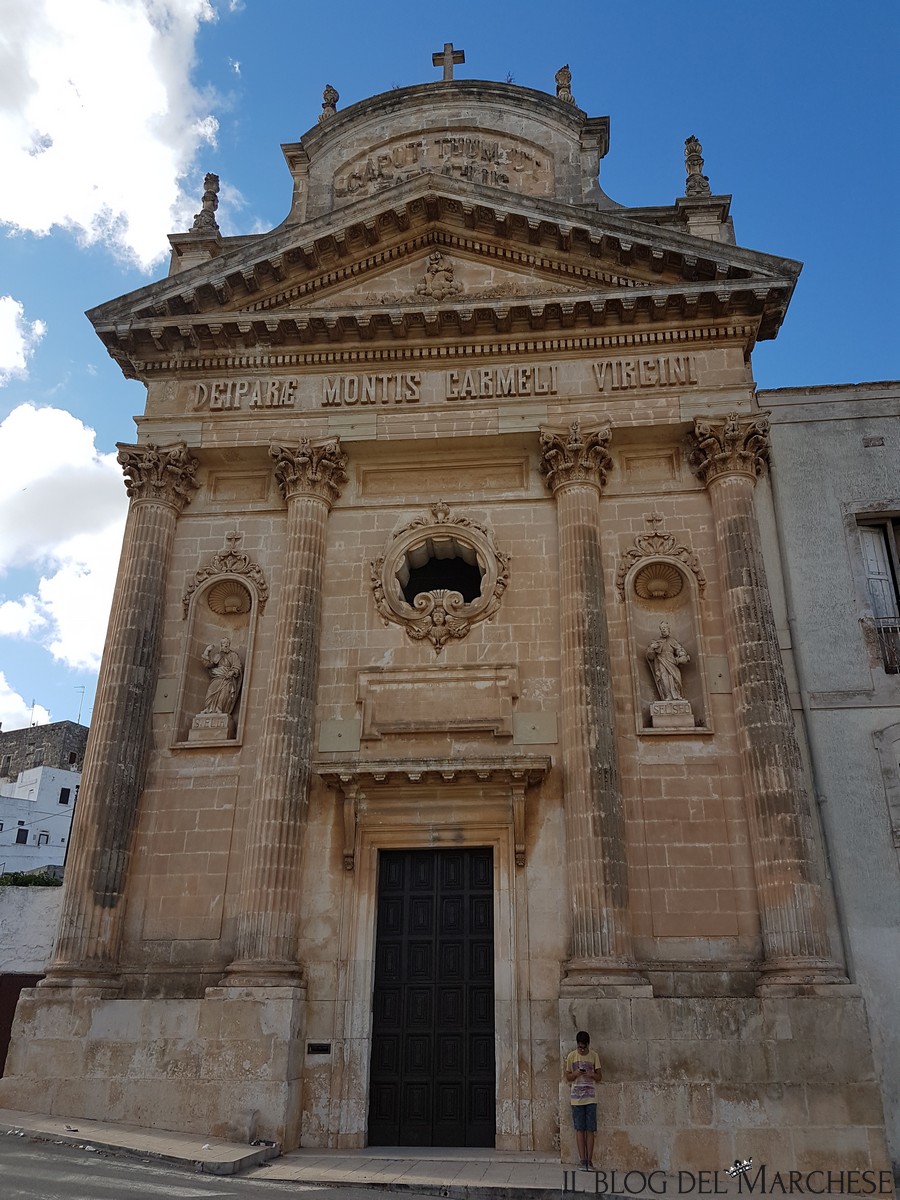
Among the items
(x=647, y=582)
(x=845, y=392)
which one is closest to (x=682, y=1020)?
(x=647, y=582)

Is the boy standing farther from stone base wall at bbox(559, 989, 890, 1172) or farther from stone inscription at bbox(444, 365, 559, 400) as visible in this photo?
stone inscription at bbox(444, 365, 559, 400)

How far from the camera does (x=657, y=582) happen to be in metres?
15.3

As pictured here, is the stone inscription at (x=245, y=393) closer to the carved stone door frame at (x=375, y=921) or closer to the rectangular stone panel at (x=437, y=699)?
the rectangular stone panel at (x=437, y=699)

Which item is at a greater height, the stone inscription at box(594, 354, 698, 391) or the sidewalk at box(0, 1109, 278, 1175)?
the stone inscription at box(594, 354, 698, 391)

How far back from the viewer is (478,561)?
15.6 metres

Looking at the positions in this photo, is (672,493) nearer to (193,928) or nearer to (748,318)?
(748,318)

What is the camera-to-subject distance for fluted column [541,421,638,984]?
1251 centimetres

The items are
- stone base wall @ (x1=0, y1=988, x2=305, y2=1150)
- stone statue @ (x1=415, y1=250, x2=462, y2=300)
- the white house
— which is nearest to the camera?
stone base wall @ (x1=0, y1=988, x2=305, y2=1150)

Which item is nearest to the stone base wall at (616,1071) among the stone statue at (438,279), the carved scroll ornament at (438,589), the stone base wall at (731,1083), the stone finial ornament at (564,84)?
the stone base wall at (731,1083)

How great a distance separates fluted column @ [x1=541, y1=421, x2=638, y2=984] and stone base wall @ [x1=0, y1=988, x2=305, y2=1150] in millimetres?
3991

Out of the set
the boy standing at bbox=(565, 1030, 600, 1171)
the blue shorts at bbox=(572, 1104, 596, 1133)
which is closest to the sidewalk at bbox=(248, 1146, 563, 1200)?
the boy standing at bbox=(565, 1030, 600, 1171)

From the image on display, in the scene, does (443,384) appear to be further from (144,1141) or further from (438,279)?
(144,1141)

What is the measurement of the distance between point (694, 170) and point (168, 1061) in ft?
58.5

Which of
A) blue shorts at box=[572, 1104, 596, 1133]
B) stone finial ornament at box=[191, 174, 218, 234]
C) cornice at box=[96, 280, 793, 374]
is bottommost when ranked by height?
blue shorts at box=[572, 1104, 596, 1133]
